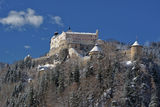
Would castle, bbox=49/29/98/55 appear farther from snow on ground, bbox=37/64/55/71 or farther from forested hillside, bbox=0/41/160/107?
forested hillside, bbox=0/41/160/107

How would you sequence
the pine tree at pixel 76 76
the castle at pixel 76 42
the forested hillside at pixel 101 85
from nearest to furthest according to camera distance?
the forested hillside at pixel 101 85, the pine tree at pixel 76 76, the castle at pixel 76 42


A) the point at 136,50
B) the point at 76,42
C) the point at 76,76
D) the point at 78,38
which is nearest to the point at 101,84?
the point at 76,76

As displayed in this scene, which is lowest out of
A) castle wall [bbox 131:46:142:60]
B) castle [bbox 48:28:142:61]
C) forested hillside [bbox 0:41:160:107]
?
forested hillside [bbox 0:41:160:107]

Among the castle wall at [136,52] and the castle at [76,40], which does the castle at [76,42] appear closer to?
the castle at [76,40]

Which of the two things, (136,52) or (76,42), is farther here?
(76,42)

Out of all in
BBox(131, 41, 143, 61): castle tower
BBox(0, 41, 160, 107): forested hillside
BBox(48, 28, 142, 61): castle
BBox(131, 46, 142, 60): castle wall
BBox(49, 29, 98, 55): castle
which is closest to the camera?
BBox(0, 41, 160, 107): forested hillside

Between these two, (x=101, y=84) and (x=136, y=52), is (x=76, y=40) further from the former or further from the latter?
(x=101, y=84)

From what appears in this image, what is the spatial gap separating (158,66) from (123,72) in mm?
12709

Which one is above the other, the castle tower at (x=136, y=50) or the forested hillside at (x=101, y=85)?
the castle tower at (x=136, y=50)

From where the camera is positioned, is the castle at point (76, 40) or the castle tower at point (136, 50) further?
the castle at point (76, 40)

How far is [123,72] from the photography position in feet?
263

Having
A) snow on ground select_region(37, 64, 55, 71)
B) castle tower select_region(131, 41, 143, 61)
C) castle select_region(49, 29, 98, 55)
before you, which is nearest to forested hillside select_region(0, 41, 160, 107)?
castle tower select_region(131, 41, 143, 61)

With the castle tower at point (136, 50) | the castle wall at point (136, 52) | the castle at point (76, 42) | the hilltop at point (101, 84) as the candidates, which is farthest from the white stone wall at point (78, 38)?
the castle wall at point (136, 52)

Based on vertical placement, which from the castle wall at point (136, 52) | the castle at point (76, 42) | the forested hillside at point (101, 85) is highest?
the castle at point (76, 42)
